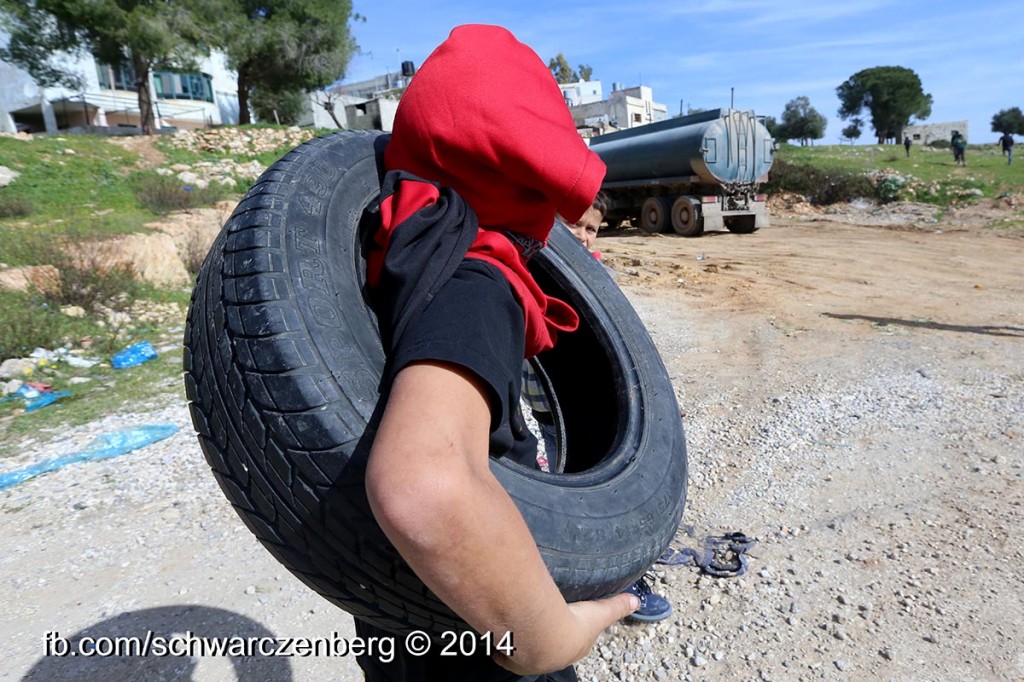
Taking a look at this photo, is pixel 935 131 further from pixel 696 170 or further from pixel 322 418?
pixel 322 418

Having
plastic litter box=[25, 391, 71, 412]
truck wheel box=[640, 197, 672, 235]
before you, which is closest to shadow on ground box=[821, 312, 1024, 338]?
plastic litter box=[25, 391, 71, 412]

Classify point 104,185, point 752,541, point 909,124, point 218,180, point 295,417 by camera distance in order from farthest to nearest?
point 909,124 < point 218,180 < point 104,185 < point 752,541 < point 295,417

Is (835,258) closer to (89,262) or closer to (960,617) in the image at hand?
(960,617)

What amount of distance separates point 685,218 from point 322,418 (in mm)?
15812

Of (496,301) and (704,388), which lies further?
(704,388)

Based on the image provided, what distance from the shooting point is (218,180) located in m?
16.2

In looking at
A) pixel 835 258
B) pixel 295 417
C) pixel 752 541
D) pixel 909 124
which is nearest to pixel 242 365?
pixel 295 417

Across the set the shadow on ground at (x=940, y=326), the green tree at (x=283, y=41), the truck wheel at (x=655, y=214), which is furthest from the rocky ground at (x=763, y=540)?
the green tree at (x=283, y=41)

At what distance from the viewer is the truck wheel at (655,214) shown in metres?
16.4

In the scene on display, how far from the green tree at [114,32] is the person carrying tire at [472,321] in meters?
25.8

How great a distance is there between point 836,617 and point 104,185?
51.5ft

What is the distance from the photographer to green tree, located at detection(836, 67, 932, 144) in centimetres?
5584

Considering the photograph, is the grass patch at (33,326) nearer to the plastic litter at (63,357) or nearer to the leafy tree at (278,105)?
the plastic litter at (63,357)

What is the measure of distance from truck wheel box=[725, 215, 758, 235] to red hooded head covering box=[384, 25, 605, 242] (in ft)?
53.6
